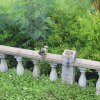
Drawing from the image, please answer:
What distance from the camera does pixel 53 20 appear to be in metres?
5.59

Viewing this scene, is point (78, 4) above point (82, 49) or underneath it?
above

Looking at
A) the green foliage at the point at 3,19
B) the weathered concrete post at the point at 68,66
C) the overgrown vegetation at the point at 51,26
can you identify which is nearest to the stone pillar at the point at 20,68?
the overgrown vegetation at the point at 51,26

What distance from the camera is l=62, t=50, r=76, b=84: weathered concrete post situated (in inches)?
182

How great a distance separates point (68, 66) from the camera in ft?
15.4

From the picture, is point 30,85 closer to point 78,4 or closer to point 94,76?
point 94,76

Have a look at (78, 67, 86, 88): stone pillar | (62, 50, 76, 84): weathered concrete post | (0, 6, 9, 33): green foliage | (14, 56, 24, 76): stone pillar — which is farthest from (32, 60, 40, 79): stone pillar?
(0, 6, 9, 33): green foliage

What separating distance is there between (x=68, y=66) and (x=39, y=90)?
59 centimetres

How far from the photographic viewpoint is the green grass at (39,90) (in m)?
4.61

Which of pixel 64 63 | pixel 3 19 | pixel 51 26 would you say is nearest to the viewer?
pixel 64 63

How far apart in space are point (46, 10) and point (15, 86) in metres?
1.50

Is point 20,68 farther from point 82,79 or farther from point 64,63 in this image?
point 82,79

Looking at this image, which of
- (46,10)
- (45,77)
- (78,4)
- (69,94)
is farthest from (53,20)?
(69,94)

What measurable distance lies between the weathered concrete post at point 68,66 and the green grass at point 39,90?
0.37 feet

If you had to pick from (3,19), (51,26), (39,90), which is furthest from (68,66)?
(3,19)
